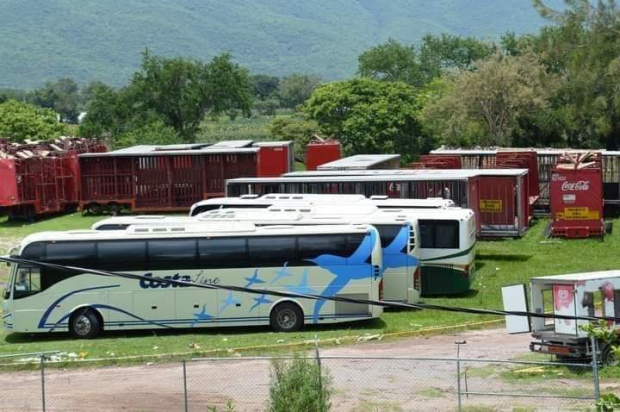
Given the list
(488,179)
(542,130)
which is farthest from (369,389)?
(542,130)

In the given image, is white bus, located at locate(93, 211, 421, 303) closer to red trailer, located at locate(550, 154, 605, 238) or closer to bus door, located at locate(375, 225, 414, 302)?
bus door, located at locate(375, 225, 414, 302)

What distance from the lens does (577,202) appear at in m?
39.8

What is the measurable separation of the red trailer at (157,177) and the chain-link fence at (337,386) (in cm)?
2695

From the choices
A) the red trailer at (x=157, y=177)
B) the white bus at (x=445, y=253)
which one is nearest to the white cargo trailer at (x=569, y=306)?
the white bus at (x=445, y=253)

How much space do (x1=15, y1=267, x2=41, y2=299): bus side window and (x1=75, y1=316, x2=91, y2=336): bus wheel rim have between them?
3.78ft

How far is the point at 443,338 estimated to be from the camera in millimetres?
24844

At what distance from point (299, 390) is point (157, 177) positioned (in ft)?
117

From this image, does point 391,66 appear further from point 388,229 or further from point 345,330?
point 345,330

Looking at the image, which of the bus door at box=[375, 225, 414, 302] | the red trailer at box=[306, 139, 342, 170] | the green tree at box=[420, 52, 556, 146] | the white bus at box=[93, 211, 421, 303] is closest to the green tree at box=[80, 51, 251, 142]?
the green tree at box=[420, 52, 556, 146]

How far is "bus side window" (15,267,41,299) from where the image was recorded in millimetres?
25969

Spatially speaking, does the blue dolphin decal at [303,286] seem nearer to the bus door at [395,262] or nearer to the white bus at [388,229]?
the white bus at [388,229]

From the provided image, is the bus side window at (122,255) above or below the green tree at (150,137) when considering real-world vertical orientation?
below

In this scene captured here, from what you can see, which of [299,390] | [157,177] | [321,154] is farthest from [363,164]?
[299,390]

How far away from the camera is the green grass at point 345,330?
24406 millimetres
